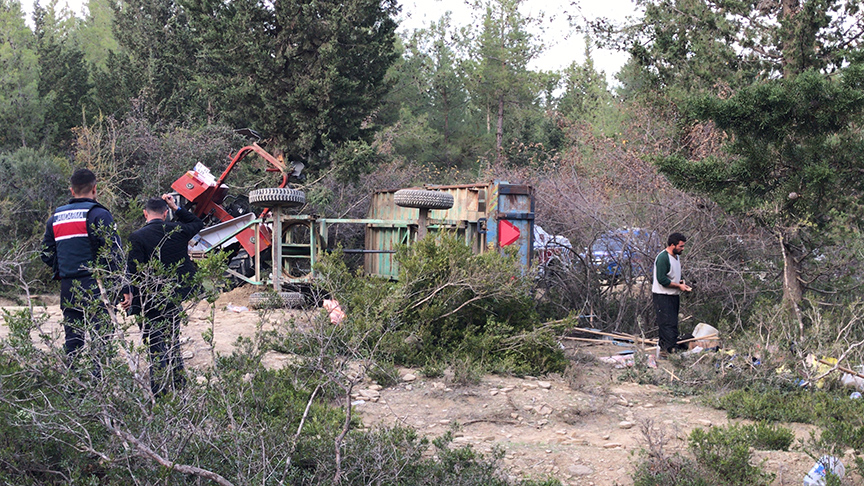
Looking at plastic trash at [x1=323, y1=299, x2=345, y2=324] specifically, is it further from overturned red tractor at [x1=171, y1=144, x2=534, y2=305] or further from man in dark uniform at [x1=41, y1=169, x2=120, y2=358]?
man in dark uniform at [x1=41, y1=169, x2=120, y2=358]

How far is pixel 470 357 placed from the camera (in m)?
6.64

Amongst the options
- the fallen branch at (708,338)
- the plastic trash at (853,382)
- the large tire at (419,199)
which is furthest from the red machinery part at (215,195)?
the plastic trash at (853,382)

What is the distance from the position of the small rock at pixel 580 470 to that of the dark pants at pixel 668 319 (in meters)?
3.91

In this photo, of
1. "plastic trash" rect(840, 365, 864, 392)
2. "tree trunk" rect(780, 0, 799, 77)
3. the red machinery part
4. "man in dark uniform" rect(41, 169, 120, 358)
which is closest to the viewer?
"man in dark uniform" rect(41, 169, 120, 358)

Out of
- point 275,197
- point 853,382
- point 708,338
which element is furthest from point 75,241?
point 853,382

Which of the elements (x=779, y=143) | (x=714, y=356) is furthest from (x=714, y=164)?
(x=714, y=356)

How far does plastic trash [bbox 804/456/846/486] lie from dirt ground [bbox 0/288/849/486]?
178mm

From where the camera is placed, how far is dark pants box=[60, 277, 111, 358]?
147 inches

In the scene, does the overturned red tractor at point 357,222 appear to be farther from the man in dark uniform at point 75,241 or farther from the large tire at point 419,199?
the man in dark uniform at point 75,241

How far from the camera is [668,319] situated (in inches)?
316

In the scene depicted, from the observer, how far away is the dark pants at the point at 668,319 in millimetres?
8008

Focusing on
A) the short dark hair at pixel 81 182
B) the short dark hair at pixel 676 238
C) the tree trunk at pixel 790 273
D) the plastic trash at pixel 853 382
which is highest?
the short dark hair at pixel 81 182

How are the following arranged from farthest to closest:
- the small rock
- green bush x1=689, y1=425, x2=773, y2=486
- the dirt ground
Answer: the dirt ground < the small rock < green bush x1=689, y1=425, x2=773, y2=486

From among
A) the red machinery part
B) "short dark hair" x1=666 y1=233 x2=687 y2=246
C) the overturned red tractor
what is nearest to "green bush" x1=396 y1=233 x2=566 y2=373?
the overturned red tractor
